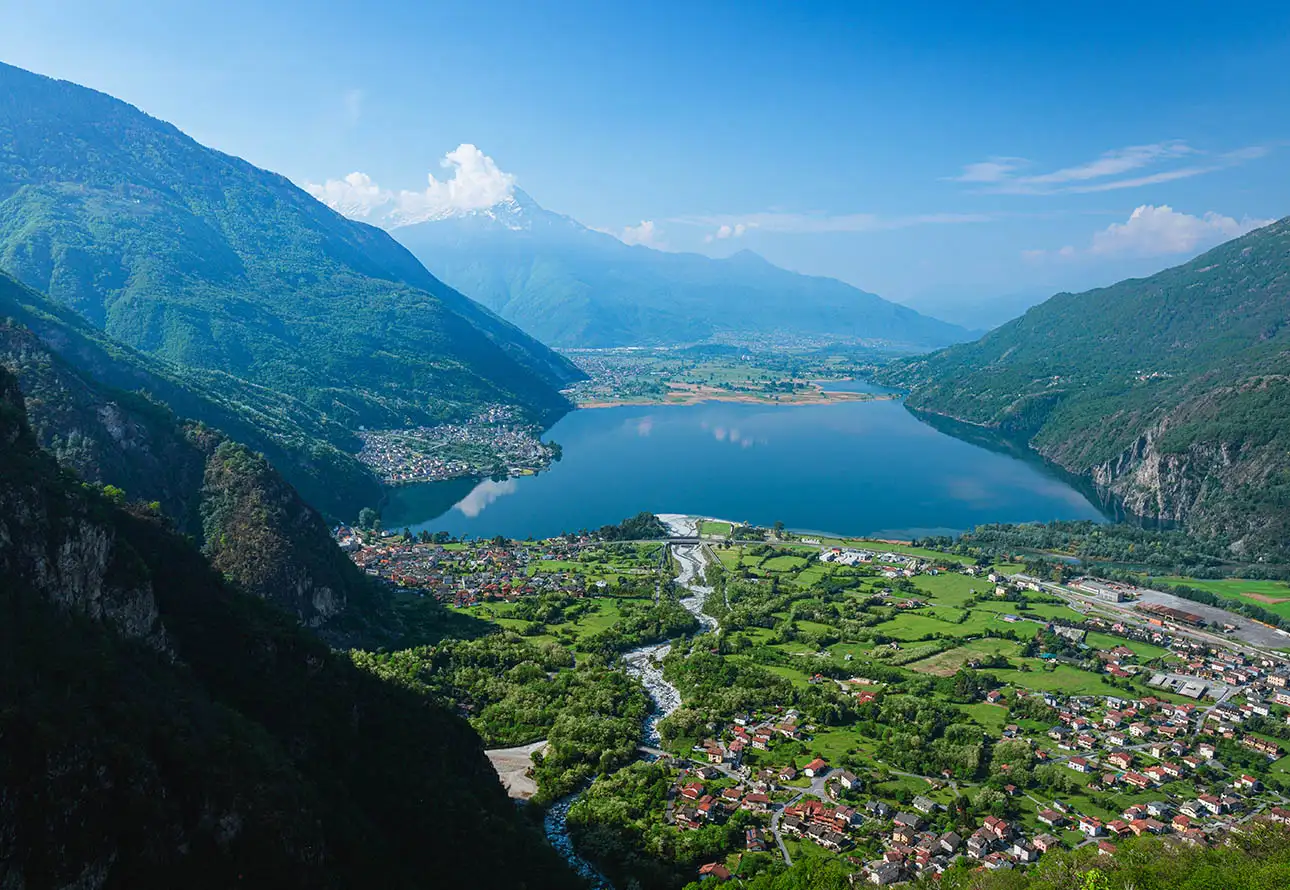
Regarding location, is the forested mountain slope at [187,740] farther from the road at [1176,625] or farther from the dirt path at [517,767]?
the road at [1176,625]

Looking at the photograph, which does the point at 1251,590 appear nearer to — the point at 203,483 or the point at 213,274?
the point at 203,483

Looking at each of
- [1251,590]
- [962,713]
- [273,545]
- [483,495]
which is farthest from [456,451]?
[1251,590]

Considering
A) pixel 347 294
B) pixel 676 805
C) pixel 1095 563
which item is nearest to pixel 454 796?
pixel 676 805

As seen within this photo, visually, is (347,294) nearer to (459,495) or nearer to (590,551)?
(459,495)

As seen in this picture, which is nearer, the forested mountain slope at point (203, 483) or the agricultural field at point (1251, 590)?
the forested mountain slope at point (203, 483)

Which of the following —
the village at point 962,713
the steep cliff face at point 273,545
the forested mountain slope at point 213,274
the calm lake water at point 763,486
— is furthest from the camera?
the forested mountain slope at point 213,274

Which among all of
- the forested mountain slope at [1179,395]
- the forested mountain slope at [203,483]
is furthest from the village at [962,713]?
the forested mountain slope at [1179,395]
